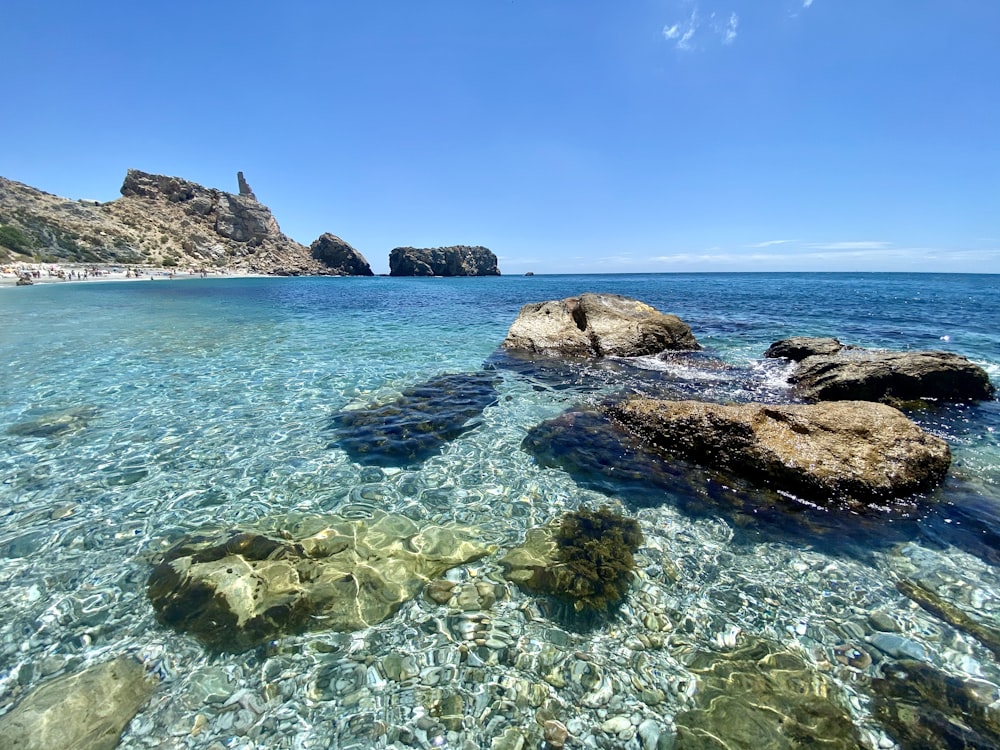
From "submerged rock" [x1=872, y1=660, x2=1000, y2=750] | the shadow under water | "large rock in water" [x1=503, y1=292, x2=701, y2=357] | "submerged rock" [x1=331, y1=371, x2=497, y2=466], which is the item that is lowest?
"submerged rock" [x1=872, y1=660, x2=1000, y2=750]

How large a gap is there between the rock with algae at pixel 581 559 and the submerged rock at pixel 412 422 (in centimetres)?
293

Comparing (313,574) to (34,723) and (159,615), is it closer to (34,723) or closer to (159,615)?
(159,615)

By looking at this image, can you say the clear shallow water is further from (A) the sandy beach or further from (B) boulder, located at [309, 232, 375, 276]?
(B) boulder, located at [309, 232, 375, 276]

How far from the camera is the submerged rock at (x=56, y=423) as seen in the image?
25.9 feet

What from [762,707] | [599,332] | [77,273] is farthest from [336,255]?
[762,707]

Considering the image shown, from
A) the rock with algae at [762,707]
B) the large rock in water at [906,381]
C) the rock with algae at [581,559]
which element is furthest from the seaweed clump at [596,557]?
the large rock in water at [906,381]

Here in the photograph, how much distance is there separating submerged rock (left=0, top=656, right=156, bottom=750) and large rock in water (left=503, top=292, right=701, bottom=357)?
13269 mm

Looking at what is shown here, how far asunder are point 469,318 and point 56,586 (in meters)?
25.0

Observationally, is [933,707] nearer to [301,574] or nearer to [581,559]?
[581,559]

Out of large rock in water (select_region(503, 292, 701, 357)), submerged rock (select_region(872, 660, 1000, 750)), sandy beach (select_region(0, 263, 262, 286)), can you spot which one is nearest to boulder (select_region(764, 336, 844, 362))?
large rock in water (select_region(503, 292, 701, 357))

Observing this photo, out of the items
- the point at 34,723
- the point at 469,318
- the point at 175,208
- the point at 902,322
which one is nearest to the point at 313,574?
the point at 34,723

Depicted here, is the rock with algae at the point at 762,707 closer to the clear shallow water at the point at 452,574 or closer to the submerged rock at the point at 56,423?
the clear shallow water at the point at 452,574

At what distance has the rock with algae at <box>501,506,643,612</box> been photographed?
4.28m

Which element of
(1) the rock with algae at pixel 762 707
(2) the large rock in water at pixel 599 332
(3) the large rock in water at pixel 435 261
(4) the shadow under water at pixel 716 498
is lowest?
(1) the rock with algae at pixel 762 707
